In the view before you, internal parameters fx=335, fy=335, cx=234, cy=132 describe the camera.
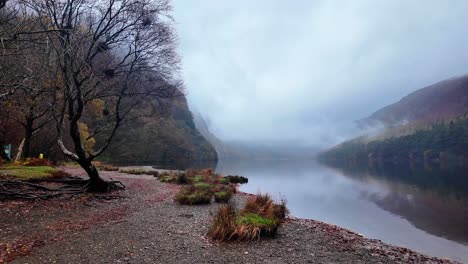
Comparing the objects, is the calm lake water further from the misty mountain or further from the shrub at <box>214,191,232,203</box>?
the misty mountain

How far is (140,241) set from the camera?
28.9 feet

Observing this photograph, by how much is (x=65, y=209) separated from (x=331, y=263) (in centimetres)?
984

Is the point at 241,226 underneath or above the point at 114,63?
underneath

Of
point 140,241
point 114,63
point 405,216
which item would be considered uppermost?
point 114,63

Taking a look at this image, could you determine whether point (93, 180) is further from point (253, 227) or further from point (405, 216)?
point (405, 216)

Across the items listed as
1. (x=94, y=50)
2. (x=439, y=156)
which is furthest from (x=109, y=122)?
(x=439, y=156)

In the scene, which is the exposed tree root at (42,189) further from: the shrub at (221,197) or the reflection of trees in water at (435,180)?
the reflection of trees in water at (435,180)

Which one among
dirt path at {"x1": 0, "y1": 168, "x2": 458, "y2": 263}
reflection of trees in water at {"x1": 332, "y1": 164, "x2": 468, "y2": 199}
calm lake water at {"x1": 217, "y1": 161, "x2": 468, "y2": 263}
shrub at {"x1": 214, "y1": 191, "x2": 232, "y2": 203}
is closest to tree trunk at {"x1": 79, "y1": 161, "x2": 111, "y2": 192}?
dirt path at {"x1": 0, "y1": 168, "x2": 458, "y2": 263}

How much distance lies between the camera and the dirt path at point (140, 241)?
7633mm

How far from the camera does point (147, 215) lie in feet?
41.5

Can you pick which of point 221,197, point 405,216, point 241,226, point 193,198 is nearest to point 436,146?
point 405,216

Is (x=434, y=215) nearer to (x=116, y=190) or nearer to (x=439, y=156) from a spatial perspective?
Result: (x=116, y=190)

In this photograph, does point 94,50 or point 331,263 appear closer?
point 331,263

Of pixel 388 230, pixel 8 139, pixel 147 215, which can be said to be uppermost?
pixel 8 139
